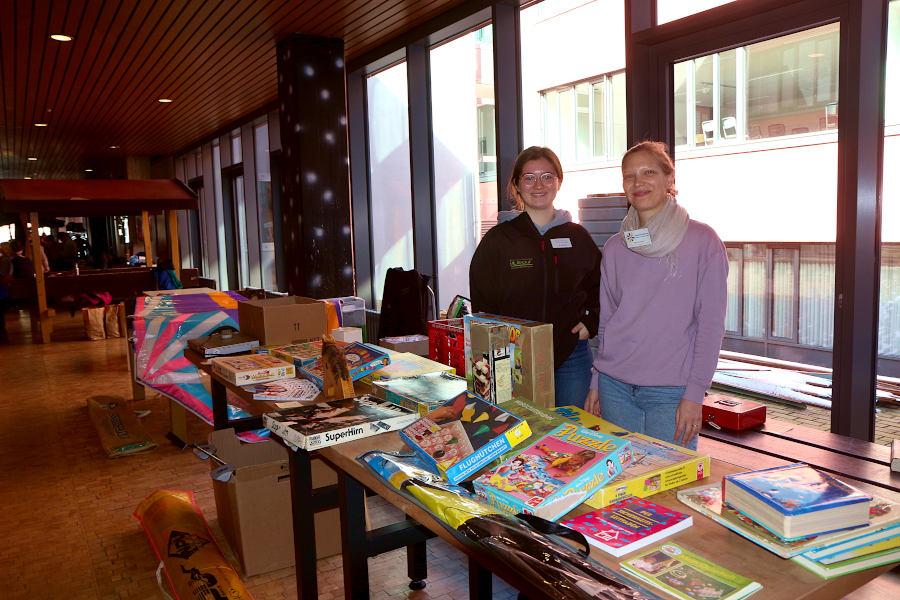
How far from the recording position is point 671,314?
6.57 ft

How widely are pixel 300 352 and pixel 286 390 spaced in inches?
19.3

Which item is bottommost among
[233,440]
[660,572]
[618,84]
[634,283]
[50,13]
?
[233,440]

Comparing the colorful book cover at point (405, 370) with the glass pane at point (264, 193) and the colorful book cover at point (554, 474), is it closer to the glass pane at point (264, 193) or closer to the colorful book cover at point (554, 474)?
the colorful book cover at point (554, 474)

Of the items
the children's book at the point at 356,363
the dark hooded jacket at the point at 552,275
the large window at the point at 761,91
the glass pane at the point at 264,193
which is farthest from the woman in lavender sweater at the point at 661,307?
the glass pane at the point at 264,193

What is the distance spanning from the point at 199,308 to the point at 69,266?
12.5 m

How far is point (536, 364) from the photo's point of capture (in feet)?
6.08

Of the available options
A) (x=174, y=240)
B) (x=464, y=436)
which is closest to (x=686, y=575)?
(x=464, y=436)

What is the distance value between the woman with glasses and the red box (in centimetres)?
77

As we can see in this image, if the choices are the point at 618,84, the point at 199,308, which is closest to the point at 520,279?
the point at 618,84

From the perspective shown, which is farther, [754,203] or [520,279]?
[754,203]

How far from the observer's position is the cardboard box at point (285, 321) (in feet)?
10.4

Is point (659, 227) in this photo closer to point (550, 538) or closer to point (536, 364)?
point (536, 364)

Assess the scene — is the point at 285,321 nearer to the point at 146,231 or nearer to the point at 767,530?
the point at 767,530

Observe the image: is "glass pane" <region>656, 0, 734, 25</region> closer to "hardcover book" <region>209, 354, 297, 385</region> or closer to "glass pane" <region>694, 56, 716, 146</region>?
"glass pane" <region>694, 56, 716, 146</region>
